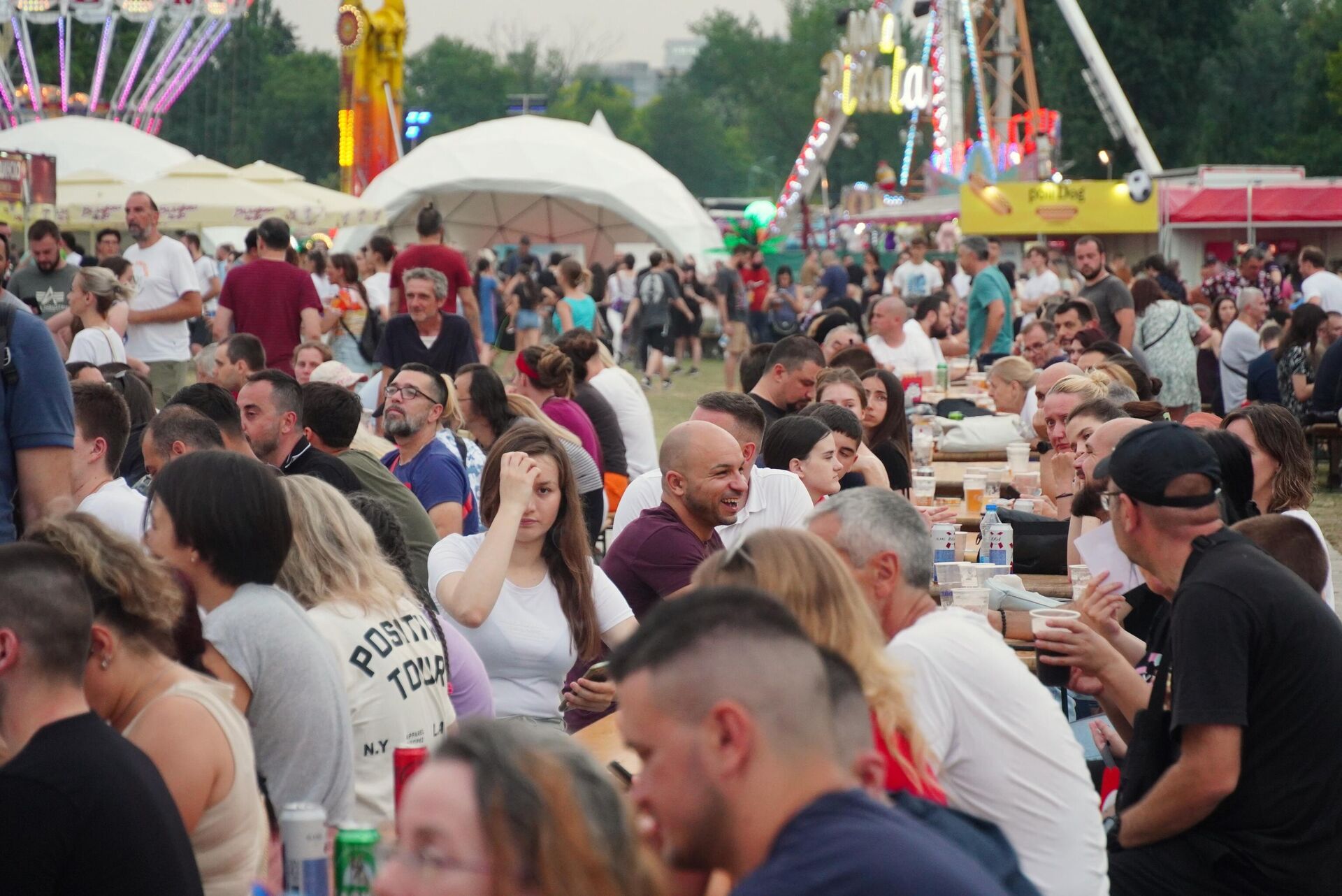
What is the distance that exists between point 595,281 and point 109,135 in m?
25.9

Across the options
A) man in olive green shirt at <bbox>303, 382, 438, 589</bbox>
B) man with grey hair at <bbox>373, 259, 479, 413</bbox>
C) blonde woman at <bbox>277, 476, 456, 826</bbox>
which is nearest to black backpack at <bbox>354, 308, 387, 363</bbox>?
man with grey hair at <bbox>373, 259, 479, 413</bbox>

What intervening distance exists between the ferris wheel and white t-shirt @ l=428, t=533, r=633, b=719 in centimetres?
5020

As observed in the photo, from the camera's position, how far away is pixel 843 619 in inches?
108

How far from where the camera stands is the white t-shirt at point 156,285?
10414 mm

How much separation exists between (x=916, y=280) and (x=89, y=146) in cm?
3022

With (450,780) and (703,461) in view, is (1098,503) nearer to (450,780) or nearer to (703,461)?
(703,461)

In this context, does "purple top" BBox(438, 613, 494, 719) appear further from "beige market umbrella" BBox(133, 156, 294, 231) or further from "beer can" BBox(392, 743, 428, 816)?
"beige market umbrella" BBox(133, 156, 294, 231)

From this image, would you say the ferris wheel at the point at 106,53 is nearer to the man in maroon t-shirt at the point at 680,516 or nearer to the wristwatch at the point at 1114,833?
the man in maroon t-shirt at the point at 680,516

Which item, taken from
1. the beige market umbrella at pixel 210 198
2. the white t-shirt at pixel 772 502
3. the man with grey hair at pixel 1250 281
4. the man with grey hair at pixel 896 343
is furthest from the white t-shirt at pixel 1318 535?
the beige market umbrella at pixel 210 198

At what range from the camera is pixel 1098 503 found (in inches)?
224

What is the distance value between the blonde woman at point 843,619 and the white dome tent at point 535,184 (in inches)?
1179

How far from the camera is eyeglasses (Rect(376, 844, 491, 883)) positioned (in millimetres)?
1749

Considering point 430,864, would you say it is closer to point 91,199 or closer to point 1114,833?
point 1114,833

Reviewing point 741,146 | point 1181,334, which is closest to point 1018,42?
point 1181,334
